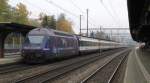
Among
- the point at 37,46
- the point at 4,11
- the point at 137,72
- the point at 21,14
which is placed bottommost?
the point at 137,72

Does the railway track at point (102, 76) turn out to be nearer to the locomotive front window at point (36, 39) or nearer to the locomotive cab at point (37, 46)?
the locomotive cab at point (37, 46)

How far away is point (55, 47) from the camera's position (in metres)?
27.6

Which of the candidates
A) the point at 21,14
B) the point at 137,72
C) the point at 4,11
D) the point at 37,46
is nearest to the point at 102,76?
the point at 137,72

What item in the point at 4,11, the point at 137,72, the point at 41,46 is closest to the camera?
the point at 137,72

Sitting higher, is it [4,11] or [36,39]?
[4,11]

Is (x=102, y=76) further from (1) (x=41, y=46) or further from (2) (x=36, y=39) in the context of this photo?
(2) (x=36, y=39)

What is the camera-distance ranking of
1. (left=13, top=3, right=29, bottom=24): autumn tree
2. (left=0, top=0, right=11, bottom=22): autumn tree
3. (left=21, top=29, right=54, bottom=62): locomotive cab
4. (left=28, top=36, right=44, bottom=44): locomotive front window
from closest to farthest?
(left=21, top=29, right=54, bottom=62): locomotive cab, (left=28, top=36, right=44, bottom=44): locomotive front window, (left=0, top=0, right=11, bottom=22): autumn tree, (left=13, top=3, right=29, bottom=24): autumn tree

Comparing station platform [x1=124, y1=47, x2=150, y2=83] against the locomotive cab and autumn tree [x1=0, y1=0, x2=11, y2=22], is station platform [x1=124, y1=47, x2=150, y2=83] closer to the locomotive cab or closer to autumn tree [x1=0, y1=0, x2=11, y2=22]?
the locomotive cab

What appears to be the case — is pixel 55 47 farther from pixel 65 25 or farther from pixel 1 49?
pixel 65 25

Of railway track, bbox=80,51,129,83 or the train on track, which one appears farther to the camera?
the train on track

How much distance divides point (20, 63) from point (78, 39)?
1348cm

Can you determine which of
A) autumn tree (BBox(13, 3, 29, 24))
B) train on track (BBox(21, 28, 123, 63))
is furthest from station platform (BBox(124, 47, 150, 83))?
autumn tree (BBox(13, 3, 29, 24))

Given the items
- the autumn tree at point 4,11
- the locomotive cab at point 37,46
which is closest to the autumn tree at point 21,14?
the autumn tree at point 4,11

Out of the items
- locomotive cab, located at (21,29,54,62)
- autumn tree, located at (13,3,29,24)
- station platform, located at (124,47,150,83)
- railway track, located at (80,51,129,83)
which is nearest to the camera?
railway track, located at (80,51,129,83)
